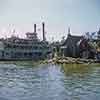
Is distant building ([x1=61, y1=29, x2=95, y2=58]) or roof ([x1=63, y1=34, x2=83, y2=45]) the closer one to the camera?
distant building ([x1=61, y1=29, x2=95, y2=58])

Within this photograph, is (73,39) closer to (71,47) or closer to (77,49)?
(71,47)

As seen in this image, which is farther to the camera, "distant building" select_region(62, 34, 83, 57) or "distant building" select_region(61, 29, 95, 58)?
"distant building" select_region(62, 34, 83, 57)

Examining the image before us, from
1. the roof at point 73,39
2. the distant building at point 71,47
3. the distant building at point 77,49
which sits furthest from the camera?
the roof at point 73,39

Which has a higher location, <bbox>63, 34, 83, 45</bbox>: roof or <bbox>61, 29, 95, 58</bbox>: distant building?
<bbox>63, 34, 83, 45</bbox>: roof

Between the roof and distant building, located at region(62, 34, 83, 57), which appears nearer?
distant building, located at region(62, 34, 83, 57)

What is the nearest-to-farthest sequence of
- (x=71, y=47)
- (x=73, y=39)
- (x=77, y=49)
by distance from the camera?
(x=77, y=49)
(x=71, y=47)
(x=73, y=39)

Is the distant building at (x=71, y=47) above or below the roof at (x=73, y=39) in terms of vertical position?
below

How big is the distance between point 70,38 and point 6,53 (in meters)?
33.8

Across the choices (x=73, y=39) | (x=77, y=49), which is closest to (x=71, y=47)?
(x=77, y=49)

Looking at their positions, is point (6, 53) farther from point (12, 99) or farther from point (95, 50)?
point (12, 99)

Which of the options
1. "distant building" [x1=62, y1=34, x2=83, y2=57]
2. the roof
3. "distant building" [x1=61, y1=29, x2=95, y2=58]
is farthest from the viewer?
the roof

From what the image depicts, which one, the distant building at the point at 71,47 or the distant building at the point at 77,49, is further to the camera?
the distant building at the point at 71,47

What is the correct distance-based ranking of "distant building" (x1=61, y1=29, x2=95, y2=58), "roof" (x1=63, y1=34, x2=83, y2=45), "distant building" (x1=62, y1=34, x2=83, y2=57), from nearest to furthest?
1. "distant building" (x1=61, y1=29, x2=95, y2=58)
2. "distant building" (x1=62, y1=34, x2=83, y2=57)
3. "roof" (x1=63, y1=34, x2=83, y2=45)

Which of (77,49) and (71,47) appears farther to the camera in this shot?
(71,47)
